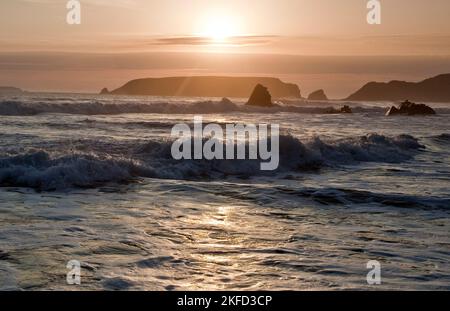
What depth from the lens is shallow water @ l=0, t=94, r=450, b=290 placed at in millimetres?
6125

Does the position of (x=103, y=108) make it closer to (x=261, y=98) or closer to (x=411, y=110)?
(x=261, y=98)

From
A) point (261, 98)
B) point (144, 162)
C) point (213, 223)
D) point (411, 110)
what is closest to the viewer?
point (213, 223)

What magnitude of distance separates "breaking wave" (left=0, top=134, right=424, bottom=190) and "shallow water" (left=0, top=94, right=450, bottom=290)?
55 millimetres

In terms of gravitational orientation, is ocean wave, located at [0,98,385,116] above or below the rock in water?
below

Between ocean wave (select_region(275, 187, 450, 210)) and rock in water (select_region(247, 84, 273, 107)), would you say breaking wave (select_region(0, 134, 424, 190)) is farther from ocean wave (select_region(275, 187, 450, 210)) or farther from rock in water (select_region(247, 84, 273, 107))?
rock in water (select_region(247, 84, 273, 107))

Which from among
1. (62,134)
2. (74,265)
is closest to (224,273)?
(74,265)

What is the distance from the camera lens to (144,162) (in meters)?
15.3

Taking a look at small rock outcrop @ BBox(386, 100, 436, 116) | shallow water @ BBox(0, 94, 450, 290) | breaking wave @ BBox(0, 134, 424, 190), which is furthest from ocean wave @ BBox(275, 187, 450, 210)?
small rock outcrop @ BBox(386, 100, 436, 116)

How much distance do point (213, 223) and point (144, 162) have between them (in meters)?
6.84

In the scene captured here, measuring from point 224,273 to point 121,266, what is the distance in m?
1.30

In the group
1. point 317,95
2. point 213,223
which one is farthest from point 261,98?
point 317,95

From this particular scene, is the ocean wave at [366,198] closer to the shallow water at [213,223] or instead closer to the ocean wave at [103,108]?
the shallow water at [213,223]

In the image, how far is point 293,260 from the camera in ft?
22.3
